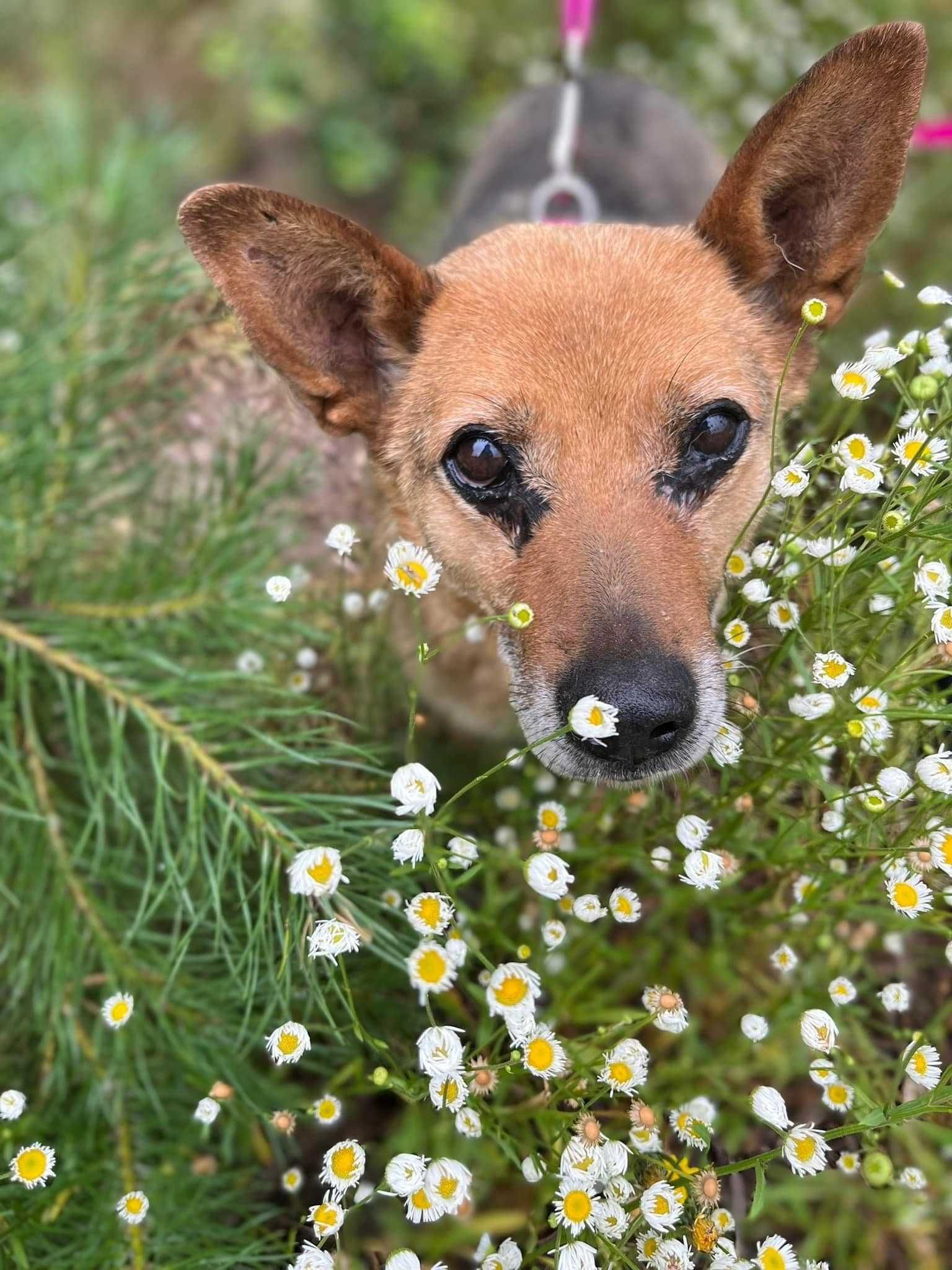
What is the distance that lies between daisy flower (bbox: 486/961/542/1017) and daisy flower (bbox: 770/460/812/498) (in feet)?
2.34

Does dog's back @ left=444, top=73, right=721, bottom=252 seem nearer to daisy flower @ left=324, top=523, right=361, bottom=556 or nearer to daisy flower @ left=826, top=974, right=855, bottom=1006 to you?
daisy flower @ left=324, top=523, right=361, bottom=556

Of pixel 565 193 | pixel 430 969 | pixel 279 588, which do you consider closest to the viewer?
pixel 430 969

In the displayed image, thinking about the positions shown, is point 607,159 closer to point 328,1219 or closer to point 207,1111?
point 207,1111

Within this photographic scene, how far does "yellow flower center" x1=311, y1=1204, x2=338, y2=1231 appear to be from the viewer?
1.05m

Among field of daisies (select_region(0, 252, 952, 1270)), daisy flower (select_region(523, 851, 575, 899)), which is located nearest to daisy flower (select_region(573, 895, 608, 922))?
field of daisies (select_region(0, 252, 952, 1270))

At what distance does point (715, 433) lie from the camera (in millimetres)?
1690

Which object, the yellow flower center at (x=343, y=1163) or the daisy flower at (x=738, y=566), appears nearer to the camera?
the yellow flower center at (x=343, y=1163)

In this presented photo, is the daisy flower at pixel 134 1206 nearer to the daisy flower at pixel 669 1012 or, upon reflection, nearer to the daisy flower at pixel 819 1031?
the daisy flower at pixel 669 1012

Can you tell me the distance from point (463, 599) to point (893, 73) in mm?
1215

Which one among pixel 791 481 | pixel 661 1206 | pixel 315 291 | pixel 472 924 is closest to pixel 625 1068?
pixel 661 1206

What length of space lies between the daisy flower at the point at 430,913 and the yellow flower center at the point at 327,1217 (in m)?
0.32

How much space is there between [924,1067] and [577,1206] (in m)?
0.46

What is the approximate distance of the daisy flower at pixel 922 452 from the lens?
48.5 inches

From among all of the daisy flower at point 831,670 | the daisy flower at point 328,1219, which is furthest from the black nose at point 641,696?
the daisy flower at point 328,1219
